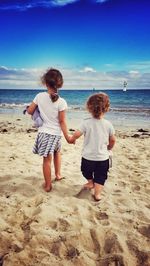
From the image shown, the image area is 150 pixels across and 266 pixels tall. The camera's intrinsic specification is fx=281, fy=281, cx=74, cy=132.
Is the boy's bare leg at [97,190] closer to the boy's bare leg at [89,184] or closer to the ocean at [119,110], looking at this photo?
the boy's bare leg at [89,184]

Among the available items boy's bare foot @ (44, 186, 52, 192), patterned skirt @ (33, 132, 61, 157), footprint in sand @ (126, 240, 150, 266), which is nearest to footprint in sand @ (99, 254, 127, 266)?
footprint in sand @ (126, 240, 150, 266)

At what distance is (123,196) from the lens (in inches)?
172

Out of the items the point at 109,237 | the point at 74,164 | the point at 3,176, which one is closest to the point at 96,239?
the point at 109,237

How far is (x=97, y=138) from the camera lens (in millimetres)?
4090

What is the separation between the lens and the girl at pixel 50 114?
13.8ft

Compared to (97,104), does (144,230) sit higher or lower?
lower

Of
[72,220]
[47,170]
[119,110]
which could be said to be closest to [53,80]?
[47,170]

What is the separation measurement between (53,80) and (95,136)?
1039 mm

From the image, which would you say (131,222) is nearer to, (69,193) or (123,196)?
(123,196)

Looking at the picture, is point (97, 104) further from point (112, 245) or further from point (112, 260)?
point (112, 260)

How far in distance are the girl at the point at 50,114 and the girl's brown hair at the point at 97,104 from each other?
461 mm

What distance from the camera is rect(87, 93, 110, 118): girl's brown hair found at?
4020 millimetres

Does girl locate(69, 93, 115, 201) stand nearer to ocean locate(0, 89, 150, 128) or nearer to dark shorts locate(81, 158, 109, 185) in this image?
dark shorts locate(81, 158, 109, 185)

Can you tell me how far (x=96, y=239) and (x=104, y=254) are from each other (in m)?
0.24
